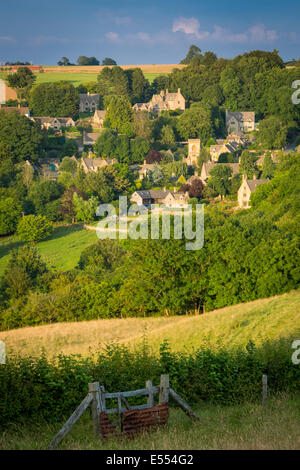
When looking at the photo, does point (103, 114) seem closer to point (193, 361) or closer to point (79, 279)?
point (79, 279)

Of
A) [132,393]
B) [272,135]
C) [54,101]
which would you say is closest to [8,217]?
[272,135]

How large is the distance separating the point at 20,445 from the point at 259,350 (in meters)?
5.90

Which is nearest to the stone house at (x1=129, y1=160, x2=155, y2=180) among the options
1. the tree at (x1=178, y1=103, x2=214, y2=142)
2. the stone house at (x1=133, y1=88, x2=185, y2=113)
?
the tree at (x1=178, y1=103, x2=214, y2=142)

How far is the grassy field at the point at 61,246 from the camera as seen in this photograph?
41.8m

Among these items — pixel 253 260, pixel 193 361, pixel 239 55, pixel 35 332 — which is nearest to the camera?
pixel 193 361

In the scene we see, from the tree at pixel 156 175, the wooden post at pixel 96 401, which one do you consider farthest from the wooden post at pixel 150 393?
the tree at pixel 156 175

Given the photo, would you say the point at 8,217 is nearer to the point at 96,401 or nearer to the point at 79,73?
the point at 96,401

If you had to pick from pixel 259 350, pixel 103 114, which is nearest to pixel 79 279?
pixel 259 350

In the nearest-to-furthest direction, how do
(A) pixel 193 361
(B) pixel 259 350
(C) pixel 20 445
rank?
(C) pixel 20 445 → (A) pixel 193 361 → (B) pixel 259 350

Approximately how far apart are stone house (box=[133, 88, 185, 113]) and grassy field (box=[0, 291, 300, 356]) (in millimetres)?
73023

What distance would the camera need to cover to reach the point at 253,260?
2559cm

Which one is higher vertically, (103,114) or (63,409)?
(103,114)

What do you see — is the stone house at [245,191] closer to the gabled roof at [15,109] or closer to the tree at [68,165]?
the tree at [68,165]

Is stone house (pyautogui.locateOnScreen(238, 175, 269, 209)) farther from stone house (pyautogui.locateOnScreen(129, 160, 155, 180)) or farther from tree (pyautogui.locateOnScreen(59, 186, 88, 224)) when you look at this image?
tree (pyautogui.locateOnScreen(59, 186, 88, 224))
